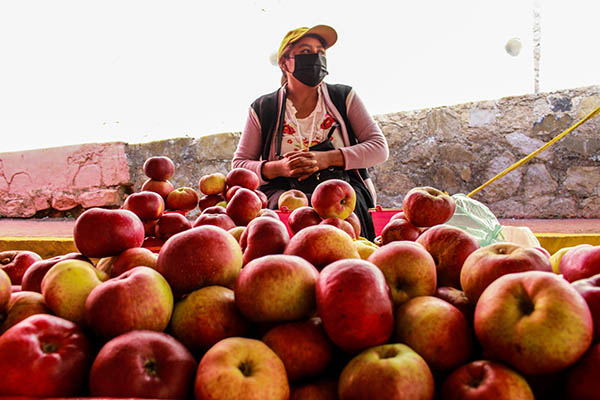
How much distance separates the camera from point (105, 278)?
887 mm

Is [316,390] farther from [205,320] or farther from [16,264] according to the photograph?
[16,264]

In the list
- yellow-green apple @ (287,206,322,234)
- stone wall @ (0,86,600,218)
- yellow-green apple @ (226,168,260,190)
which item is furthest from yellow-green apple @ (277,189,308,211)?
stone wall @ (0,86,600,218)

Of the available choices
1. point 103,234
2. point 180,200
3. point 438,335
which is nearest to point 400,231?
point 438,335

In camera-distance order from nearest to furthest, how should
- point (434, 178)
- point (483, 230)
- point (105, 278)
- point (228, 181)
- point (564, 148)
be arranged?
point (105, 278)
point (483, 230)
point (228, 181)
point (564, 148)
point (434, 178)

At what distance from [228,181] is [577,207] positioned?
12.5ft

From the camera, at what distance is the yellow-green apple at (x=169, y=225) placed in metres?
1.83

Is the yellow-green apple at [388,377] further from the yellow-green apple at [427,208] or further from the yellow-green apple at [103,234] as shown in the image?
the yellow-green apple at [427,208]

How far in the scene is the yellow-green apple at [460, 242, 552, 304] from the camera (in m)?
0.69

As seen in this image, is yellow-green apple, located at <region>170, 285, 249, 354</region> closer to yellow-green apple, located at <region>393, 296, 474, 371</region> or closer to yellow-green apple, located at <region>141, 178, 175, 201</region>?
yellow-green apple, located at <region>393, 296, 474, 371</region>

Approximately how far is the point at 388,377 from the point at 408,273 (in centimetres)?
24

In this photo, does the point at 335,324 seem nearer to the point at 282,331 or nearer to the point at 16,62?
the point at 282,331

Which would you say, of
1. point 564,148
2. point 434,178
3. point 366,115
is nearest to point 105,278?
point 366,115

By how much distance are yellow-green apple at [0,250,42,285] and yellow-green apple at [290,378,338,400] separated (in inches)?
34.1

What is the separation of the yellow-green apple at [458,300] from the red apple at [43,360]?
0.63 metres
